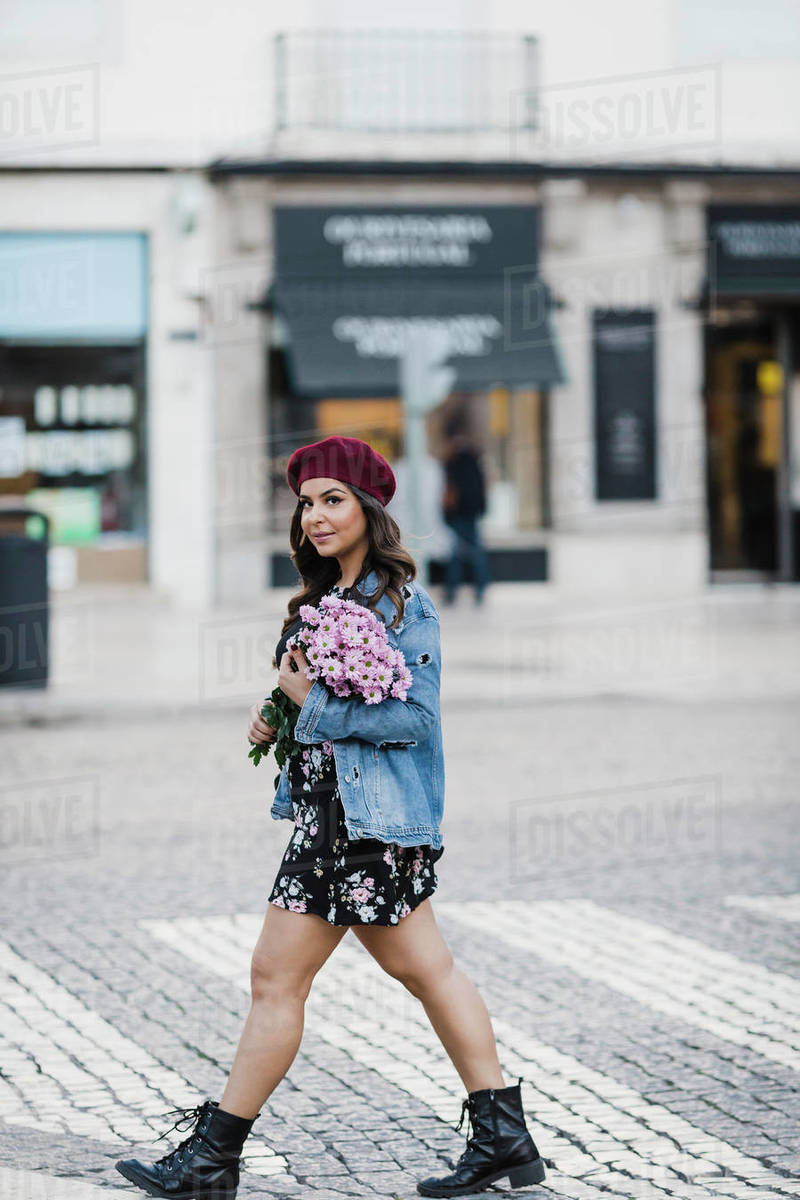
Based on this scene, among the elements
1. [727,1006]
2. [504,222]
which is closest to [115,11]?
[504,222]

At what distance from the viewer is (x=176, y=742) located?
1104cm

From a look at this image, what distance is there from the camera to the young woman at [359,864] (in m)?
3.76

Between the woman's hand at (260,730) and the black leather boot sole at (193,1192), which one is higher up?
the woman's hand at (260,730)

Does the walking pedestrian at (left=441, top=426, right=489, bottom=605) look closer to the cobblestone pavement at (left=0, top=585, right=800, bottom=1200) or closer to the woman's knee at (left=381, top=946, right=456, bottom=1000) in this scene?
the cobblestone pavement at (left=0, top=585, right=800, bottom=1200)

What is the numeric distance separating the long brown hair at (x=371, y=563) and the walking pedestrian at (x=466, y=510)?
15.5 meters

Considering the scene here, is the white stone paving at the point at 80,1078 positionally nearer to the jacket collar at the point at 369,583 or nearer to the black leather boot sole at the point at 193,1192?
the black leather boot sole at the point at 193,1192

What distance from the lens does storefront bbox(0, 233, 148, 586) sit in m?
20.2

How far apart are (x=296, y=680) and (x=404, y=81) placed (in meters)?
18.3

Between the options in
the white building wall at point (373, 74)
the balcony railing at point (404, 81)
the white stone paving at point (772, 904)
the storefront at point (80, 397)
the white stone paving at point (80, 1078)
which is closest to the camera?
the white stone paving at point (80, 1078)

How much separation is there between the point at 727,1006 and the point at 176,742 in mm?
6084

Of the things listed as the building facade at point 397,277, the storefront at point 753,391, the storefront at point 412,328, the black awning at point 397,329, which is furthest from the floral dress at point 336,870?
the storefront at point 753,391

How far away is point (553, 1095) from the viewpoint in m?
4.66

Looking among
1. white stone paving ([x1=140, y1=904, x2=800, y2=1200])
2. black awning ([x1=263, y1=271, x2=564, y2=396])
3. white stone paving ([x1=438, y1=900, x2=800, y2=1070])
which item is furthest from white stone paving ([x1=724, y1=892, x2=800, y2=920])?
black awning ([x1=263, y1=271, x2=564, y2=396])

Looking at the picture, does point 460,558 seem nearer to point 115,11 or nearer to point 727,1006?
point 115,11
